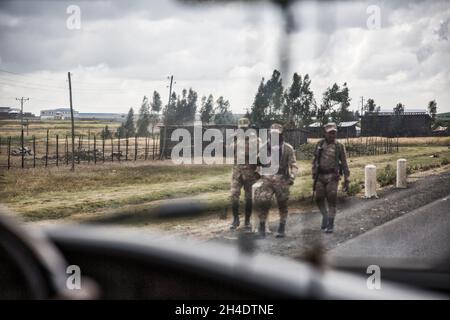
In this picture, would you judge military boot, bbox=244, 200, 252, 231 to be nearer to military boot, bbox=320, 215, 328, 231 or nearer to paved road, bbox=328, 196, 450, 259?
military boot, bbox=320, 215, 328, 231

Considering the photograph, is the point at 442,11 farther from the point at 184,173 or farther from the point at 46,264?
the point at 184,173

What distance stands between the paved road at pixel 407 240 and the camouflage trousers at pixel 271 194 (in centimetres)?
103

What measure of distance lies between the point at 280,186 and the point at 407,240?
6.13 ft

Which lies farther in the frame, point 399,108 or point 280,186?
point 399,108

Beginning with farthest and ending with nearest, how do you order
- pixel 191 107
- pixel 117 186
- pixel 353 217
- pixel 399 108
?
pixel 191 107, pixel 117 186, pixel 399 108, pixel 353 217

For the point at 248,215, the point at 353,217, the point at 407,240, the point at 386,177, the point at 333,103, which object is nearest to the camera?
the point at 407,240

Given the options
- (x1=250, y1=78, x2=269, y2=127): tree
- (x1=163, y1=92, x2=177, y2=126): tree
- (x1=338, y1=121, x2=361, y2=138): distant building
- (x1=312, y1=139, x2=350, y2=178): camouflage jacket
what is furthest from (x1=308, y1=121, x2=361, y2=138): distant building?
(x1=163, y1=92, x2=177, y2=126): tree

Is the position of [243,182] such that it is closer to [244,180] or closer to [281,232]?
[244,180]

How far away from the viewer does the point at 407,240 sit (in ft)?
22.6

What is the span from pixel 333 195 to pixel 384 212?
208 cm

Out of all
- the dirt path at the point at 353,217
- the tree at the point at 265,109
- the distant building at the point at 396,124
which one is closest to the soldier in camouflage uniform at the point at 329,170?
the dirt path at the point at 353,217

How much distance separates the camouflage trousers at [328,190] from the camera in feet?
24.1

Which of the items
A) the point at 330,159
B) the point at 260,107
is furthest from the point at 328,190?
the point at 260,107

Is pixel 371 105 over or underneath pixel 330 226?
over
